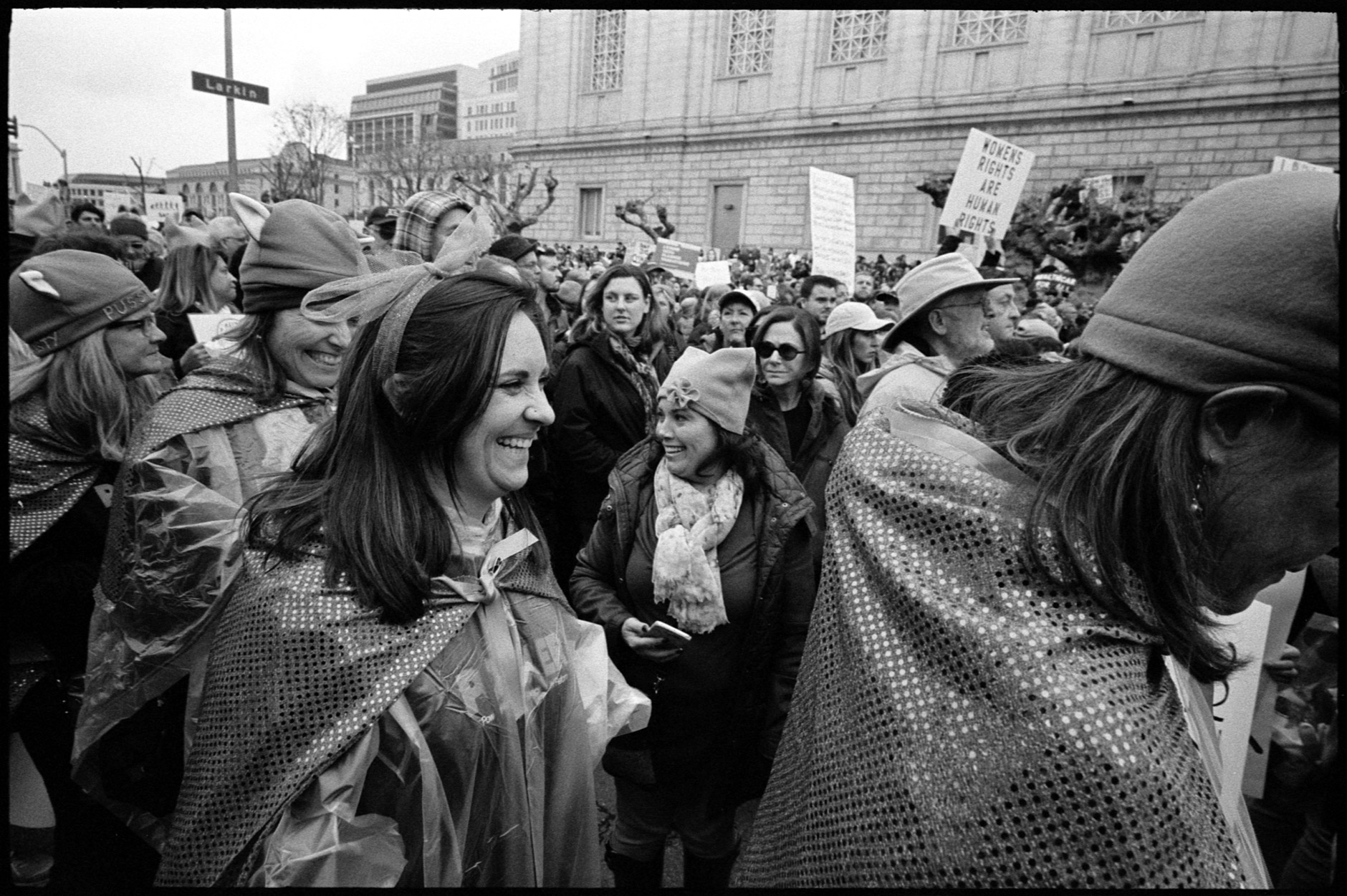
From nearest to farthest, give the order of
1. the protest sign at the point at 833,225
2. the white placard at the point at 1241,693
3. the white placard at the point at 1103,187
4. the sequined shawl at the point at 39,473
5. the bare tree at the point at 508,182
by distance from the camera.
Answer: the white placard at the point at 1241,693
the sequined shawl at the point at 39,473
the protest sign at the point at 833,225
the white placard at the point at 1103,187
the bare tree at the point at 508,182

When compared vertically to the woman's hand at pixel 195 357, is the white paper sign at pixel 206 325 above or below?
above

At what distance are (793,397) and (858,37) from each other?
28.8 meters

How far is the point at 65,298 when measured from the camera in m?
2.59

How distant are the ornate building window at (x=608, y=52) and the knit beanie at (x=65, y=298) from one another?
34.2m

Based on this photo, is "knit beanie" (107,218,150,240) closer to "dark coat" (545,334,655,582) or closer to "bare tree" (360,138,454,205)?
"dark coat" (545,334,655,582)

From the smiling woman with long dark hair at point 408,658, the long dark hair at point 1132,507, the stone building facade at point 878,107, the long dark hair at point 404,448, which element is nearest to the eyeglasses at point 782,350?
the smiling woman with long dark hair at point 408,658

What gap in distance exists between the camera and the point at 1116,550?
93 cm

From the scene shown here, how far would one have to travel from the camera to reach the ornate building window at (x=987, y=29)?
82.7ft

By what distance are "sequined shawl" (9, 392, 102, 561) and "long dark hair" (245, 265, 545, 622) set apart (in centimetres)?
133

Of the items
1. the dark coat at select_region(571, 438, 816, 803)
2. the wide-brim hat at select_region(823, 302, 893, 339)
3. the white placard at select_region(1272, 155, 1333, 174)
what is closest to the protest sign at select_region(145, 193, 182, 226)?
the wide-brim hat at select_region(823, 302, 893, 339)

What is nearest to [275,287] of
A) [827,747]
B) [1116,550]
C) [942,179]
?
[827,747]

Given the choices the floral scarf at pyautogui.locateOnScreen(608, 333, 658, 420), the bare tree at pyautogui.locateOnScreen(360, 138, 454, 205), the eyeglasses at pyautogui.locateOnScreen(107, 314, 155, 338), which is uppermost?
the bare tree at pyautogui.locateOnScreen(360, 138, 454, 205)

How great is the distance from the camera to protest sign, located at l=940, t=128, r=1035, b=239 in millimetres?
7730

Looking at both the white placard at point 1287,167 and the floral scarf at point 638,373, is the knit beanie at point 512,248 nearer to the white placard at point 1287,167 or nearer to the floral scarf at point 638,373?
the floral scarf at point 638,373
